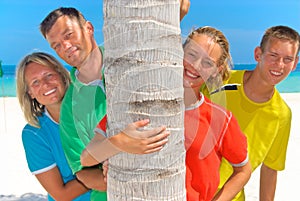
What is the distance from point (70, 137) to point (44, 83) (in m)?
0.61

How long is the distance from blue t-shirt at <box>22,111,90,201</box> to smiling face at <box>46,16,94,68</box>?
0.48 m

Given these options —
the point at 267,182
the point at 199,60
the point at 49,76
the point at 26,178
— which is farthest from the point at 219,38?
the point at 26,178

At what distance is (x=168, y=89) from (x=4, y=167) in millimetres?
7327

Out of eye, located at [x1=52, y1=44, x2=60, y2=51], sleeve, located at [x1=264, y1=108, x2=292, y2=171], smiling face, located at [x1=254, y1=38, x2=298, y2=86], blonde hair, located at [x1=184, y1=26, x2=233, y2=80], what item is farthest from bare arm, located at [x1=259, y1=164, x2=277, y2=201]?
eye, located at [x1=52, y1=44, x2=60, y2=51]

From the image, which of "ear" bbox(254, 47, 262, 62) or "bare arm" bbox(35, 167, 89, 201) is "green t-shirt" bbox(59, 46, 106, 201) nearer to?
"bare arm" bbox(35, 167, 89, 201)

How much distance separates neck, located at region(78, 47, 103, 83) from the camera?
196cm

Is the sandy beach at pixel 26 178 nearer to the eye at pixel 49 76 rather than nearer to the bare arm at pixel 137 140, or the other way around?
the eye at pixel 49 76

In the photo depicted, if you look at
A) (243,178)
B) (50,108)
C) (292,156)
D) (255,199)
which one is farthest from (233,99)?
(292,156)

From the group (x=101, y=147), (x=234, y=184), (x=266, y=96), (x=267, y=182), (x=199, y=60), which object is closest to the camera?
(x=101, y=147)

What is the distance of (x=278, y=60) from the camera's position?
2695mm

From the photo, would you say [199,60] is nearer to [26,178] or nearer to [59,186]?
[59,186]

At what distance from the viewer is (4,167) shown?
7.97 metres

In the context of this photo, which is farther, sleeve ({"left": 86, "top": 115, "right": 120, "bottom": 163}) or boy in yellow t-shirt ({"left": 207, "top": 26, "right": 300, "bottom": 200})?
boy in yellow t-shirt ({"left": 207, "top": 26, "right": 300, "bottom": 200})

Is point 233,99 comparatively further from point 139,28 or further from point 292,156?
point 292,156
